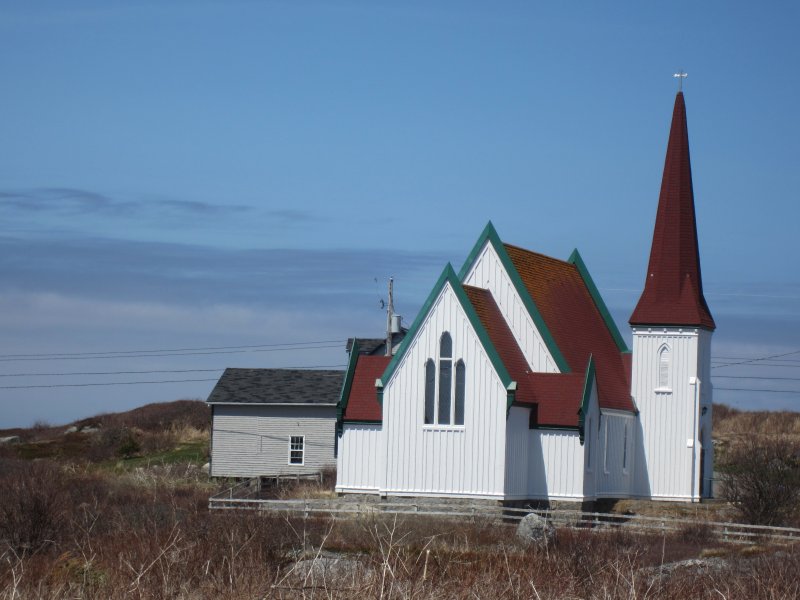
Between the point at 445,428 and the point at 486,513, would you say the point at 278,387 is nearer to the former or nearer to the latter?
the point at 445,428

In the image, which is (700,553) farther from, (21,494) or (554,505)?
(21,494)

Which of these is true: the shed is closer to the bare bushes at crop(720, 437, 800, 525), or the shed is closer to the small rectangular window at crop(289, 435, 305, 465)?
the small rectangular window at crop(289, 435, 305, 465)

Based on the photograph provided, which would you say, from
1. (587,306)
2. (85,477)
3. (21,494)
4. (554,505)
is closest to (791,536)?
(554,505)

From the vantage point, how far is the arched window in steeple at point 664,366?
4303 centimetres

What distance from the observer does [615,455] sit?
42.0 meters

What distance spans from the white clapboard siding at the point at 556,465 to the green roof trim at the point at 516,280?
2370 millimetres

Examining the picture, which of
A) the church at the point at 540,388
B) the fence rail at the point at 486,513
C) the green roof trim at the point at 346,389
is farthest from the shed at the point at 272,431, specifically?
the fence rail at the point at 486,513

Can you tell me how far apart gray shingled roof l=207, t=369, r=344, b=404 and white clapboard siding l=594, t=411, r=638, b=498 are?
15122 millimetres

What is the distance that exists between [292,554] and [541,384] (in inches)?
641

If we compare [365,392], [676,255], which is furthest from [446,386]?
[676,255]

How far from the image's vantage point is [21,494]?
102 ft

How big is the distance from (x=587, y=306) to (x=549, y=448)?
26.2ft

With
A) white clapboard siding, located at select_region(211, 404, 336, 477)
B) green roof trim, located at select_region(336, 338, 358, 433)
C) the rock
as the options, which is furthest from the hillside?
the rock

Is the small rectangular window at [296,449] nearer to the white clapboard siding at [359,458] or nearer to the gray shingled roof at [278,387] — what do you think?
the gray shingled roof at [278,387]
